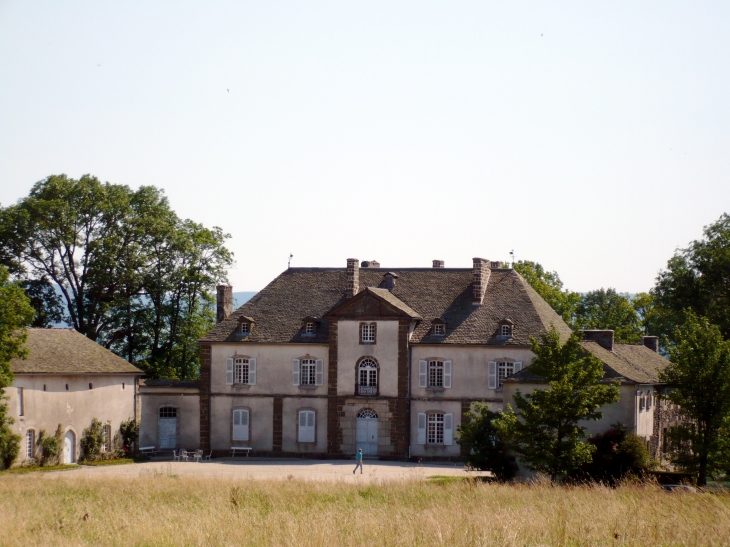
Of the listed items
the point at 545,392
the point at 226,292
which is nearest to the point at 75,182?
the point at 226,292

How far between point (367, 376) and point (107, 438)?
12322mm

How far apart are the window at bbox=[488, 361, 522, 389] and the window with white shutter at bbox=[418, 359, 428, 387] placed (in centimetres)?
298

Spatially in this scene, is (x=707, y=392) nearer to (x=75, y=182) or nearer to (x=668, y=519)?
(x=668, y=519)

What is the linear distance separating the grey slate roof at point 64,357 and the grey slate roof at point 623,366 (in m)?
18.6

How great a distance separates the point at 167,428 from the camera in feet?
162

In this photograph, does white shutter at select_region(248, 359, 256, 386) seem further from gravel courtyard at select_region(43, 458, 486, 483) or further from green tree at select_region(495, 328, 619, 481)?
green tree at select_region(495, 328, 619, 481)

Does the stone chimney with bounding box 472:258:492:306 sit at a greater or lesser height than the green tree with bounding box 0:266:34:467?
greater

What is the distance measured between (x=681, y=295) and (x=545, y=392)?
28.3 m

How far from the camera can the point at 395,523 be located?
14.9m

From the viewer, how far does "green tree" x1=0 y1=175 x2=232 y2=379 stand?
56031mm

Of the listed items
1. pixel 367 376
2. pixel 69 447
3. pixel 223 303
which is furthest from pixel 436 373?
pixel 69 447

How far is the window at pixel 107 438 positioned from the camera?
46344 mm

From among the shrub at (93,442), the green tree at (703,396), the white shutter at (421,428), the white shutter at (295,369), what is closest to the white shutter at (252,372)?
the white shutter at (295,369)

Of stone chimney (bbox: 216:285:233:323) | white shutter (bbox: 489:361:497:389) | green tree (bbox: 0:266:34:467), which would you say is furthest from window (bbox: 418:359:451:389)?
green tree (bbox: 0:266:34:467)
